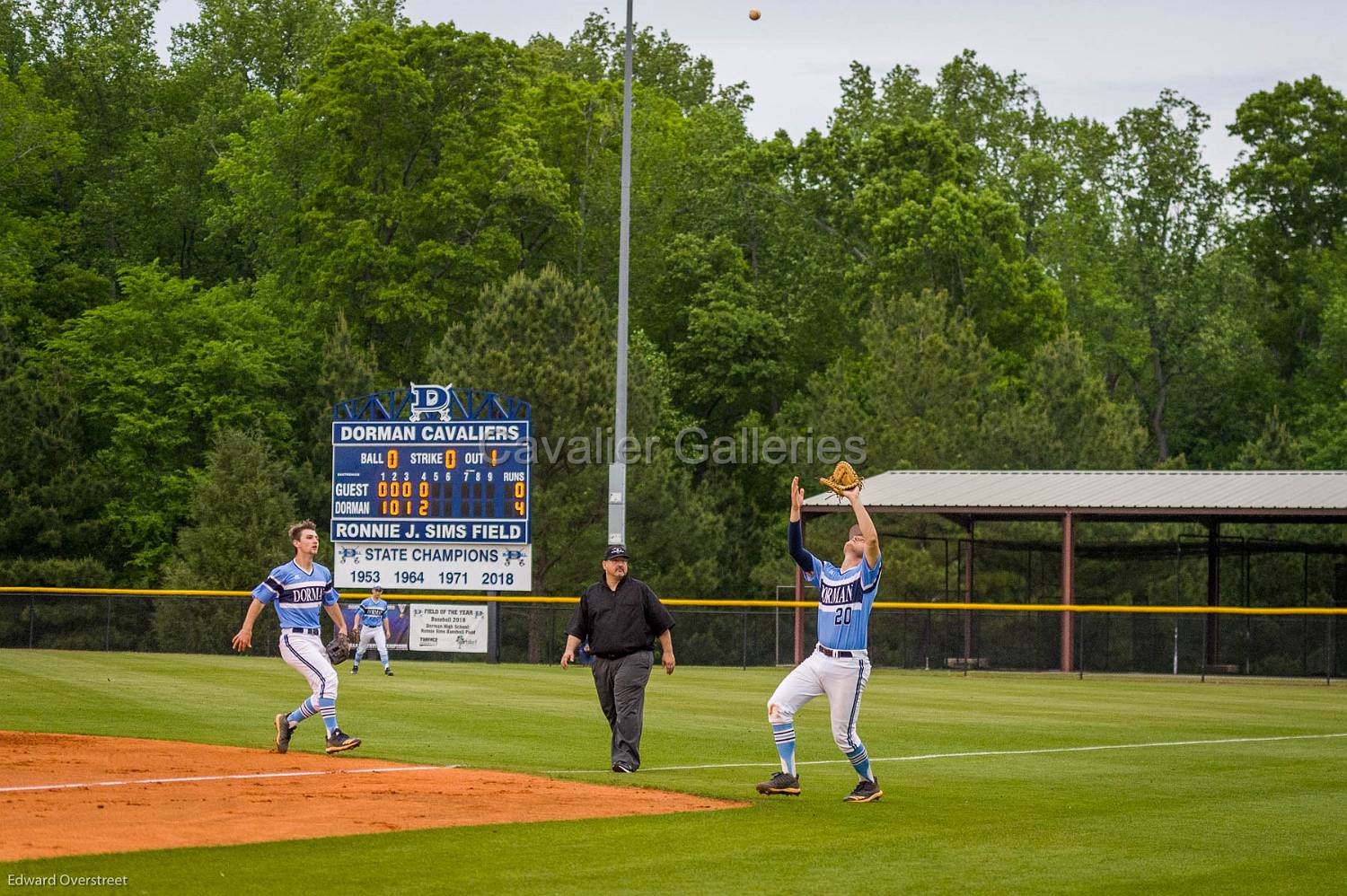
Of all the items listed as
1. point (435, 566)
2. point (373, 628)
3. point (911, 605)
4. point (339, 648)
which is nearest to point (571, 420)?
point (435, 566)

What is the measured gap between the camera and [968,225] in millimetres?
61250

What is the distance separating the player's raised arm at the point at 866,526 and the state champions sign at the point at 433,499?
2212cm

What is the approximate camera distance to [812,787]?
545 inches

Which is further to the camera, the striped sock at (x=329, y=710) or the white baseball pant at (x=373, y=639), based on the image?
the white baseball pant at (x=373, y=639)

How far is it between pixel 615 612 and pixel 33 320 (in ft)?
167

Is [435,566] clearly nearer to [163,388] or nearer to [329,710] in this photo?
[329,710]

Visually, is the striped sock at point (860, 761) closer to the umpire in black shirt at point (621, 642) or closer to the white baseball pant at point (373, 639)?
the umpire in black shirt at point (621, 642)

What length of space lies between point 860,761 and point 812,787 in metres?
1.19

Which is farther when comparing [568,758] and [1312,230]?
[1312,230]

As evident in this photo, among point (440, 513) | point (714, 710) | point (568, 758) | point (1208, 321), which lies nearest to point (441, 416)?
point (440, 513)

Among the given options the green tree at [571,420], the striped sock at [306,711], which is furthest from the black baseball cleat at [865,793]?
the green tree at [571,420]

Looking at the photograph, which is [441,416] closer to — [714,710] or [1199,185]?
[714,710]

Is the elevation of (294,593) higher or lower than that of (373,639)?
higher

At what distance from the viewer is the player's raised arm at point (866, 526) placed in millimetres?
11875
